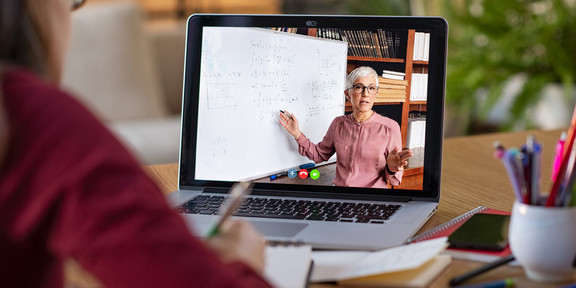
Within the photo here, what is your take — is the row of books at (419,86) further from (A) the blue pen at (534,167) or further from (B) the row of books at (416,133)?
(A) the blue pen at (534,167)

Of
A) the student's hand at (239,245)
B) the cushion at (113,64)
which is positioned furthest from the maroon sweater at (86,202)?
the cushion at (113,64)

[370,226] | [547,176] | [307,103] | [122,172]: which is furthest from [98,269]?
[547,176]

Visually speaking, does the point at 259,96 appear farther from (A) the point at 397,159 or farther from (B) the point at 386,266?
(B) the point at 386,266

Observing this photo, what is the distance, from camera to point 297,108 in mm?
979

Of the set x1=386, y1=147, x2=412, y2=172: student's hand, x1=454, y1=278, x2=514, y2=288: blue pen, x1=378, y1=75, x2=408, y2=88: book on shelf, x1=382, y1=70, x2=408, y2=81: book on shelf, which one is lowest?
x1=454, y1=278, x2=514, y2=288: blue pen

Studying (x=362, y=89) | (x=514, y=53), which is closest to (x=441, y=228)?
(x=362, y=89)

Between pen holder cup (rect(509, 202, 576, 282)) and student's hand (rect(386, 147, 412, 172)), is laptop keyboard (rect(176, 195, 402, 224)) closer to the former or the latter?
student's hand (rect(386, 147, 412, 172))

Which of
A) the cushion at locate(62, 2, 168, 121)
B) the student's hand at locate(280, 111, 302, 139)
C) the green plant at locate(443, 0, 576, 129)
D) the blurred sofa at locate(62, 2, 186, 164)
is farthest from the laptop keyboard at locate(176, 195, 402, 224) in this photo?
the cushion at locate(62, 2, 168, 121)

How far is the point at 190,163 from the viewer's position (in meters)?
1.04

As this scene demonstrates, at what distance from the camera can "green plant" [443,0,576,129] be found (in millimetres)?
2266

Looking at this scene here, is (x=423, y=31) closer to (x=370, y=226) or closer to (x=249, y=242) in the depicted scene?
(x=370, y=226)

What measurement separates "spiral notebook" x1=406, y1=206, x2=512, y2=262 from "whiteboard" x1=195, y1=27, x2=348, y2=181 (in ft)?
0.75

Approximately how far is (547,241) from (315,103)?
1.39 ft

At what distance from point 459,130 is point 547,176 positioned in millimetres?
1943
